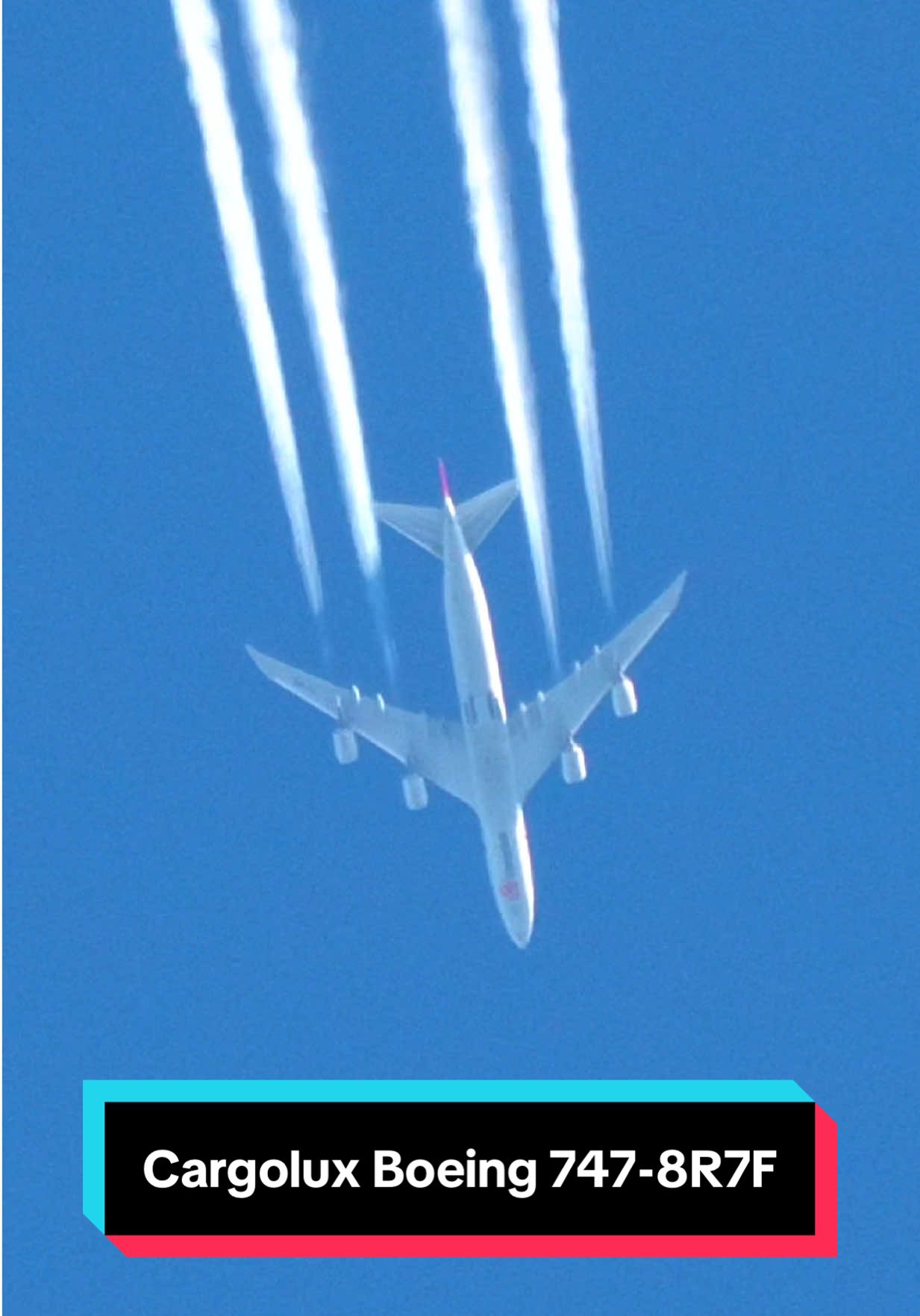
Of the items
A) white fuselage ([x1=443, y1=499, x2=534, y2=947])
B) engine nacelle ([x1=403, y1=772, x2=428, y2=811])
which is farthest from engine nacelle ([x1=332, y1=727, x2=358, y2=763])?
white fuselage ([x1=443, y1=499, x2=534, y2=947])

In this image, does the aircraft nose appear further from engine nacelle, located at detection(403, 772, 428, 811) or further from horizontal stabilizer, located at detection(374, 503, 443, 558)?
horizontal stabilizer, located at detection(374, 503, 443, 558)

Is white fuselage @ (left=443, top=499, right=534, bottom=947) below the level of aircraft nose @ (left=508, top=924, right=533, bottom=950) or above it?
above

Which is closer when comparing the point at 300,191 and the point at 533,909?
the point at 300,191

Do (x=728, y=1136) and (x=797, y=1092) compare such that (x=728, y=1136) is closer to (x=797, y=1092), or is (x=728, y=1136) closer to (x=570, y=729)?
(x=797, y=1092)

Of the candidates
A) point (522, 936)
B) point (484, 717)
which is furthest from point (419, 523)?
point (522, 936)

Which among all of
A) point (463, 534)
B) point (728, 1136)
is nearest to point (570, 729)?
point (463, 534)

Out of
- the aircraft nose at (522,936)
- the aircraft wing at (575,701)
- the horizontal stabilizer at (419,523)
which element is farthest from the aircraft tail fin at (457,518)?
the aircraft nose at (522,936)

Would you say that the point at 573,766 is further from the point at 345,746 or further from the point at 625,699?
the point at 345,746
